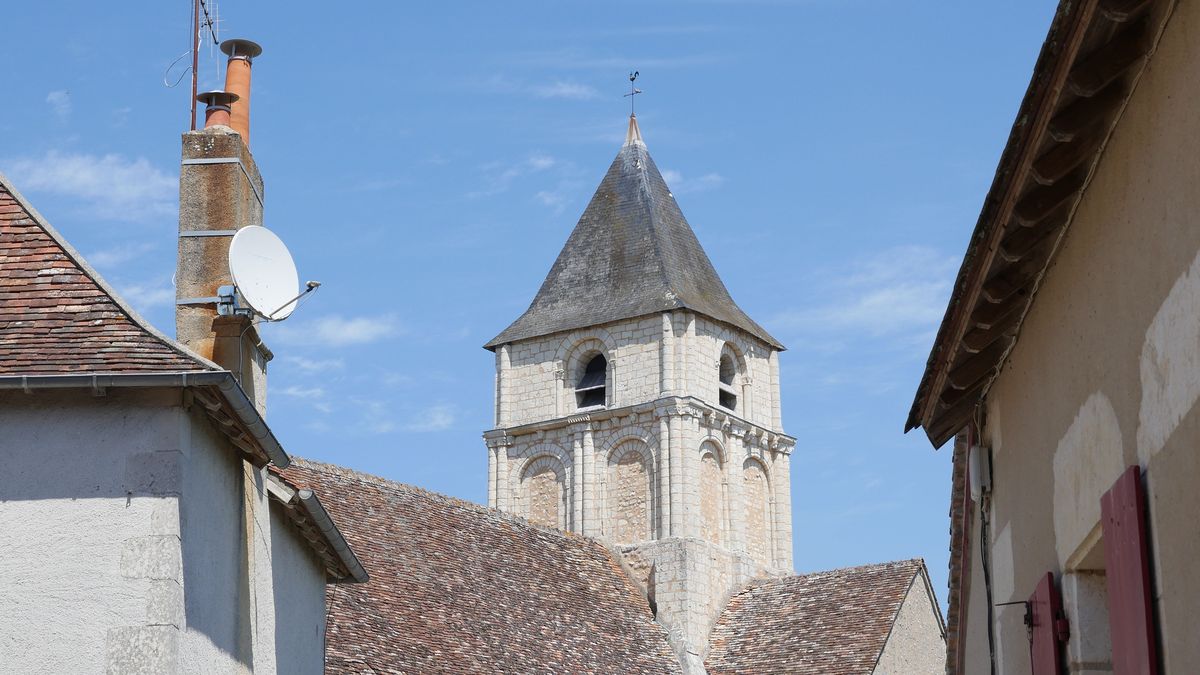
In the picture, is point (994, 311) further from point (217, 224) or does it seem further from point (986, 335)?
point (217, 224)

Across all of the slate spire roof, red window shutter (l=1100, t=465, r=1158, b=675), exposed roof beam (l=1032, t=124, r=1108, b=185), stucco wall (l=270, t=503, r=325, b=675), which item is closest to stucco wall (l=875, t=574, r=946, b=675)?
the slate spire roof

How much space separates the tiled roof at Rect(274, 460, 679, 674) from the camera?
2048 centimetres

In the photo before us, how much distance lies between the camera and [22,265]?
897cm

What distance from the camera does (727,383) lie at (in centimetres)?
3136

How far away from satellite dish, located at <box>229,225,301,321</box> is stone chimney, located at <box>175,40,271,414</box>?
0.22m

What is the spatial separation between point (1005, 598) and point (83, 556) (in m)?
4.56

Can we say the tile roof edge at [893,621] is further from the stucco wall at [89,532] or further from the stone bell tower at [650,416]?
the stucco wall at [89,532]

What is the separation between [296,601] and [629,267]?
20.2 m

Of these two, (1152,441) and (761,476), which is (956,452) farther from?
(761,476)

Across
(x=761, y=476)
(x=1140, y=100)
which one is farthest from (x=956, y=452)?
(x=761, y=476)

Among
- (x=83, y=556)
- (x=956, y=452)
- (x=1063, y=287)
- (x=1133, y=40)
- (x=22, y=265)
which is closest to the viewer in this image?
(x=1133, y=40)

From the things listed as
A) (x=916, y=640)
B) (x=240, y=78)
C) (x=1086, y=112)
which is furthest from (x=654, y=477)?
(x=1086, y=112)

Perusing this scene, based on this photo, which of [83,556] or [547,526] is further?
[547,526]

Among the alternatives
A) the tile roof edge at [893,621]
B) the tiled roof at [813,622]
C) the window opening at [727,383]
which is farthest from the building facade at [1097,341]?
the window opening at [727,383]
